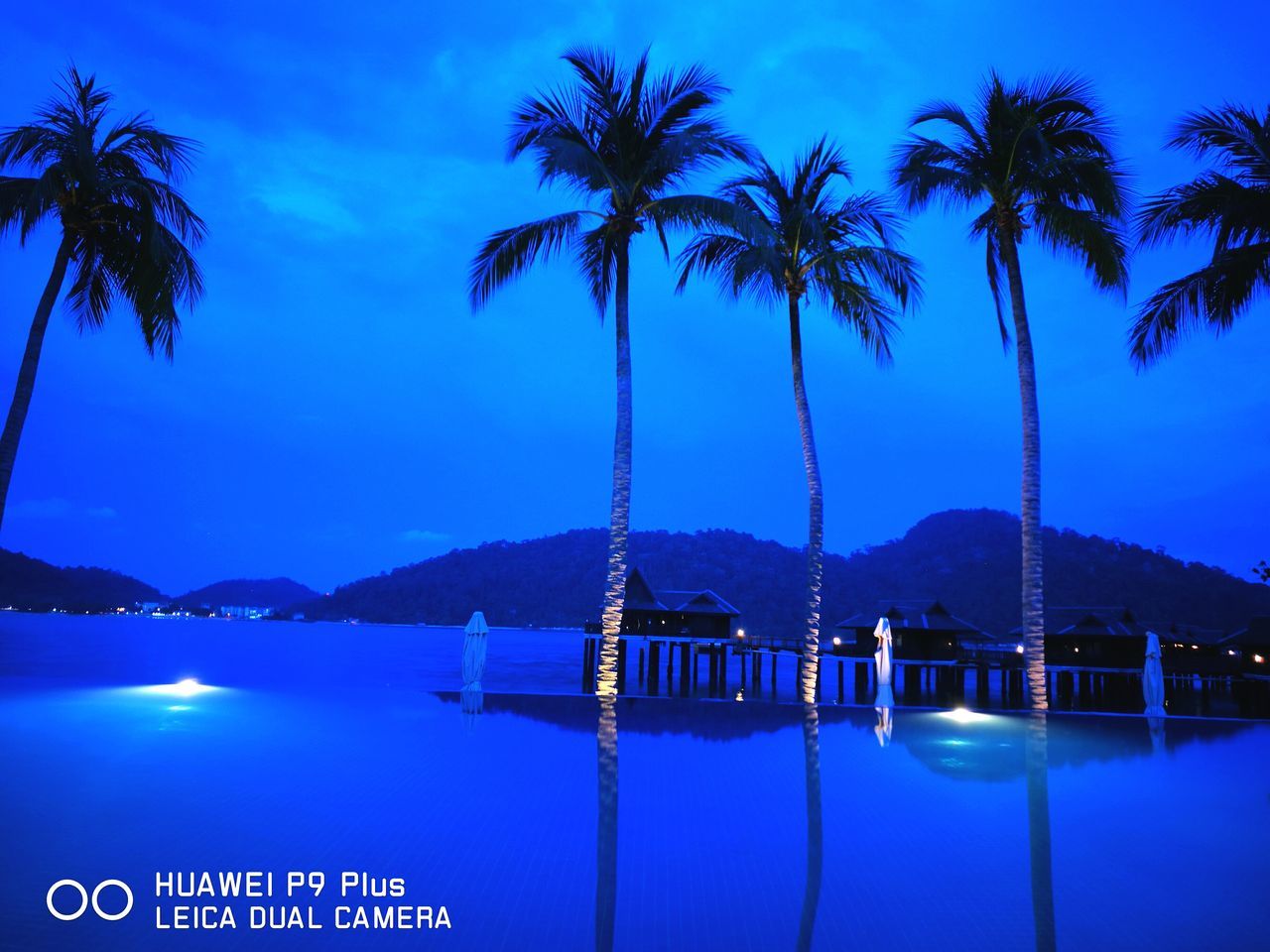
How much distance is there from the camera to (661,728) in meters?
10.2

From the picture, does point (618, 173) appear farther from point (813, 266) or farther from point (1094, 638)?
point (1094, 638)

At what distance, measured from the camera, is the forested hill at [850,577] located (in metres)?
76.6

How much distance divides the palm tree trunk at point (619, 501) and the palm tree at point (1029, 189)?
5.31m

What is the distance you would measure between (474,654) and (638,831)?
868cm

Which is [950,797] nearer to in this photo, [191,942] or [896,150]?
[191,942]

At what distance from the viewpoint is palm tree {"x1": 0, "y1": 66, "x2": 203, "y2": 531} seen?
13.1 m

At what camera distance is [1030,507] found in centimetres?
1456

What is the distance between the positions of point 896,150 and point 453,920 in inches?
595

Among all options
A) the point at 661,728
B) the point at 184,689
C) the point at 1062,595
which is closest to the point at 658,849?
the point at 661,728

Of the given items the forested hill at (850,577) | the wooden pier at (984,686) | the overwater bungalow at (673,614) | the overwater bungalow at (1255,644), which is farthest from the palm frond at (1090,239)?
the forested hill at (850,577)

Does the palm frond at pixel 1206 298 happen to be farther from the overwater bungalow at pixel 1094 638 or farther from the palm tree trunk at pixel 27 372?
the overwater bungalow at pixel 1094 638

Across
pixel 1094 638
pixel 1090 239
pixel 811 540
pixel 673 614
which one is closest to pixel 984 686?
pixel 1094 638

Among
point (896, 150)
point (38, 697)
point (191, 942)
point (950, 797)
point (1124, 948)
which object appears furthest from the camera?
point (896, 150)

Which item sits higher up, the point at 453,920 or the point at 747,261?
the point at 747,261
